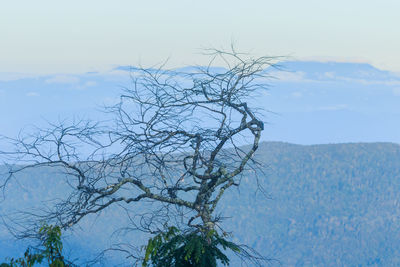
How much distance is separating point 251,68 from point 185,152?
156 cm

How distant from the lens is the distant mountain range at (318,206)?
92.3m

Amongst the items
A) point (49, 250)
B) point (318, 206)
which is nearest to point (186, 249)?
point (49, 250)

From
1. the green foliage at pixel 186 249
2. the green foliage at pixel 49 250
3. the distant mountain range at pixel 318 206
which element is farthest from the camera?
the distant mountain range at pixel 318 206

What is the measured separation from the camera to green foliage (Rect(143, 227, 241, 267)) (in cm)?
834

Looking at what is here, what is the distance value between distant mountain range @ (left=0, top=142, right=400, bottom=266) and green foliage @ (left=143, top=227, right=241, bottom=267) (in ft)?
263

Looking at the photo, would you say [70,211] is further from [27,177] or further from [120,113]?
[27,177]

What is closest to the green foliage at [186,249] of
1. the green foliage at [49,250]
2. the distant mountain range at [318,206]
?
the green foliage at [49,250]

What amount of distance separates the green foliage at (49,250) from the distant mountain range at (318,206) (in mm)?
79348

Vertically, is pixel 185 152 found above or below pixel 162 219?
above

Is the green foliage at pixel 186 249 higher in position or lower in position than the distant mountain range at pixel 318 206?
lower

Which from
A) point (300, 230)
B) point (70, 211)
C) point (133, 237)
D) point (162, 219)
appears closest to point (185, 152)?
point (162, 219)

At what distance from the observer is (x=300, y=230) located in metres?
102

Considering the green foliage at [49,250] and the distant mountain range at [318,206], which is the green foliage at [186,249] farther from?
Result: the distant mountain range at [318,206]

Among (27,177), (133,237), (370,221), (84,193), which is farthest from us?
(370,221)
